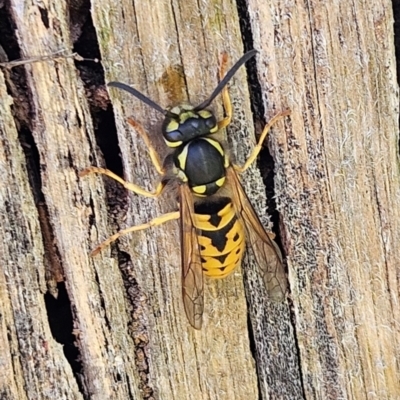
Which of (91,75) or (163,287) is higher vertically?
(91,75)

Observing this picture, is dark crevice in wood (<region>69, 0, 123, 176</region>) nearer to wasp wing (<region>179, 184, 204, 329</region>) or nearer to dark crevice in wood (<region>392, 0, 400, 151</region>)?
wasp wing (<region>179, 184, 204, 329</region>)

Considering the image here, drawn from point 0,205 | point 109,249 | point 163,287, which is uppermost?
point 0,205

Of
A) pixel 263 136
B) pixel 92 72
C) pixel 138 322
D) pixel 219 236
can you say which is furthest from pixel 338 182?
pixel 92 72

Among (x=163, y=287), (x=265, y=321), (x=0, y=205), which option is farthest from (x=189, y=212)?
(x=0, y=205)

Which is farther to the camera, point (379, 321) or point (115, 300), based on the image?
point (379, 321)

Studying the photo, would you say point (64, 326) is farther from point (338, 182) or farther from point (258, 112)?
point (338, 182)

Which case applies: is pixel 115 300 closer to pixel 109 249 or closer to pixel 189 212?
pixel 109 249

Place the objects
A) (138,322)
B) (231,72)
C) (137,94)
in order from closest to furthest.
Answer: (137,94) → (231,72) → (138,322)
